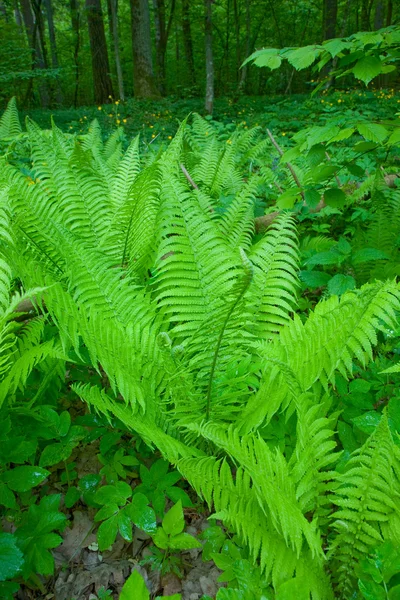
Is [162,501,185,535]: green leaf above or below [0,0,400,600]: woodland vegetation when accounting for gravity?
below

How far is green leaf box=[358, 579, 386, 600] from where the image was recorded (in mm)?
826

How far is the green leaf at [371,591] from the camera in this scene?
83 cm

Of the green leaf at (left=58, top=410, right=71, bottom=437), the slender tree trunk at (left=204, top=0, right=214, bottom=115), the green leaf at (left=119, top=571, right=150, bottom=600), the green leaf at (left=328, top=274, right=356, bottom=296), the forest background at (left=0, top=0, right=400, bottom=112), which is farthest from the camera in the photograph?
the forest background at (left=0, top=0, right=400, bottom=112)

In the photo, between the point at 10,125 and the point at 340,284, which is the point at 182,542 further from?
the point at 10,125

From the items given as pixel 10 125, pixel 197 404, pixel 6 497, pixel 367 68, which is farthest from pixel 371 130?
pixel 10 125

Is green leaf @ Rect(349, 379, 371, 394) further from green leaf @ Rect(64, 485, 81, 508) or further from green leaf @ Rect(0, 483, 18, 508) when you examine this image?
green leaf @ Rect(0, 483, 18, 508)

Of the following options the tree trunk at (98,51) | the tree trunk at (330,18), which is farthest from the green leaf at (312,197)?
the tree trunk at (330,18)

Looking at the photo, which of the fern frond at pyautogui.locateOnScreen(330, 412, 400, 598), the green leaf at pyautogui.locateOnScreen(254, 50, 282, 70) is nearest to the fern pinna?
the fern frond at pyautogui.locateOnScreen(330, 412, 400, 598)

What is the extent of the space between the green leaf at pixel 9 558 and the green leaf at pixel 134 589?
357mm

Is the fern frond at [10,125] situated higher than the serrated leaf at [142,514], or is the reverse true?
the fern frond at [10,125]

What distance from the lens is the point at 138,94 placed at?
967 centimetres

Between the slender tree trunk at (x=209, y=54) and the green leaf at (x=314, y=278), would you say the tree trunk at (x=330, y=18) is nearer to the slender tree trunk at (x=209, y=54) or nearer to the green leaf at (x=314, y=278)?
the slender tree trunk at (x=209, y=54)

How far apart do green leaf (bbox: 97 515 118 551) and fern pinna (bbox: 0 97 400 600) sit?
0.88 ft

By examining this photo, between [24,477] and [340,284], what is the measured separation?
55.9 inches
